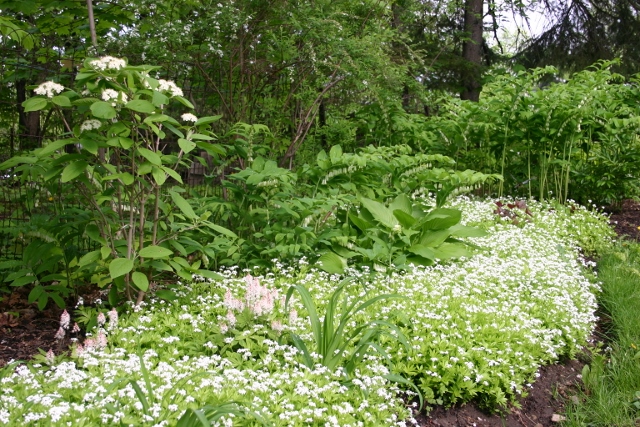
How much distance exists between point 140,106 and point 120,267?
0.86m

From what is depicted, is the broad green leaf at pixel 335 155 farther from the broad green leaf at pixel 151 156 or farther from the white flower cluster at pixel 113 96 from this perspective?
the white flower cluster at pixel 113 96

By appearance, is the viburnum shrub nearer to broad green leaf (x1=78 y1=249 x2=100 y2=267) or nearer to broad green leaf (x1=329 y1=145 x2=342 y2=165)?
broad green leaf (x1=78 y1=249 x2=100 y2=267)

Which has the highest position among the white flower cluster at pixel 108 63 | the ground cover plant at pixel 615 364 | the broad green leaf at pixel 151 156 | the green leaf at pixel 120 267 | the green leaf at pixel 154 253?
the white flower cluster at pixel 108 63

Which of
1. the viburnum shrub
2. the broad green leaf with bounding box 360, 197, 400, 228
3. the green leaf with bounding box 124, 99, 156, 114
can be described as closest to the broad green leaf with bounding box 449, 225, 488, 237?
the broad green leaf with bounding box 360, 197, 400, 228

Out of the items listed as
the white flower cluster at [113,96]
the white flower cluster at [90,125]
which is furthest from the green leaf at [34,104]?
the white flower cluster at [113,96]

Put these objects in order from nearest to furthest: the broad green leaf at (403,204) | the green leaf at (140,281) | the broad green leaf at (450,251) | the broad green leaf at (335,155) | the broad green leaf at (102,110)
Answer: the broad green leaf at (102,110)
the green leaf at (140,281)
the broad green leaf at (450,251)
the broad green leaf at (335,155)
the broad green leaf at (403,204)

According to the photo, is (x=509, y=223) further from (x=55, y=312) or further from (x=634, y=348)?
(x=55, y=312)

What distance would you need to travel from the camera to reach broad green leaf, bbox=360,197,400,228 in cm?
432

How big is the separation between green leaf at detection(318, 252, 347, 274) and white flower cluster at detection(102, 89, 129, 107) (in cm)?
179

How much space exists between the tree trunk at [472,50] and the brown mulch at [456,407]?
768 cm

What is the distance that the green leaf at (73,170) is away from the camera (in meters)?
2.89

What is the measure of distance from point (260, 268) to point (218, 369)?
164cm

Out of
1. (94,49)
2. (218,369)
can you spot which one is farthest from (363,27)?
(218,369)

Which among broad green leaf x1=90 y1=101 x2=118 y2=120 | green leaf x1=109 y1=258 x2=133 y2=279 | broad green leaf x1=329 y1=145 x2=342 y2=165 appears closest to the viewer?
broad green leaf x1=90 y1=101 x2=118 y2=120
